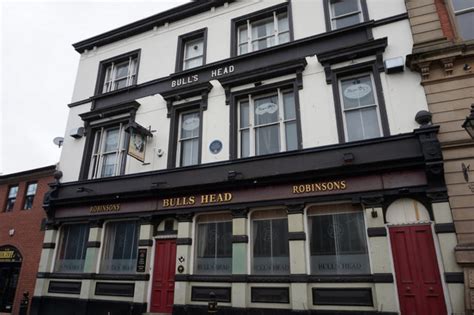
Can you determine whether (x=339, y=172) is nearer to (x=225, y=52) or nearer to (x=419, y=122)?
(x=419, y=122)

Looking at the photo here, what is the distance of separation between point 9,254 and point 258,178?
37.9ft

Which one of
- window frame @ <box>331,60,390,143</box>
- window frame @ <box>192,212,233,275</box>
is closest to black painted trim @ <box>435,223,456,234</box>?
window frame @ <box>331,60,390,143</box>

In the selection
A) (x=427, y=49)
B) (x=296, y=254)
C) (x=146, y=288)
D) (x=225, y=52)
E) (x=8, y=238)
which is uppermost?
(x=225, y=52)

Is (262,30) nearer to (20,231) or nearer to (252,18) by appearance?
(252,18)

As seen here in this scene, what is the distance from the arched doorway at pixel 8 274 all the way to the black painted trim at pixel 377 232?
13.4 m

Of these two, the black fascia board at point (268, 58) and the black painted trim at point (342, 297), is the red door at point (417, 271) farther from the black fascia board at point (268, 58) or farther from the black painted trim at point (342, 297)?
the black fascia board at point (268, 58)

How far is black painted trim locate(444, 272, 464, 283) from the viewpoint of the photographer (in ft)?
23.0

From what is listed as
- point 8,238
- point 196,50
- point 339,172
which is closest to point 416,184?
point 339,172

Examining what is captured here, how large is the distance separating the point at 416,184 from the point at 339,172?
6.09 ft

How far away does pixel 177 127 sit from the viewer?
1191cm

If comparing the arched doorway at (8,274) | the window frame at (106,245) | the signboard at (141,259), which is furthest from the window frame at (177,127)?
the arched doorway at (8,274)

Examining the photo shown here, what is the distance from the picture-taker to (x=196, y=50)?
13086 millimetres

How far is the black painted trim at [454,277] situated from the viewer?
7.00 metres

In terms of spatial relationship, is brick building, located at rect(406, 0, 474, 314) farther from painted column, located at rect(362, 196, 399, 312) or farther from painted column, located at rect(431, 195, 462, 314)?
painted column, located at rect(362, 196, 399, 312)
